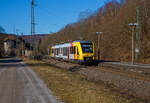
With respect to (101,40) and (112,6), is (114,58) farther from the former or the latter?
(112,6)

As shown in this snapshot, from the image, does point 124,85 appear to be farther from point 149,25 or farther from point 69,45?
point 149,25

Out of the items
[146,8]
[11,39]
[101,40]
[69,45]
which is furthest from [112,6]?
[11,39]

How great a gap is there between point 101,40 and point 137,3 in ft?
39.0

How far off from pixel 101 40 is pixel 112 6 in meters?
34.4

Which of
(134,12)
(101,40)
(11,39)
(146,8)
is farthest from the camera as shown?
(11,39)

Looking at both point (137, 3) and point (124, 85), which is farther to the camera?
point (137, 3)

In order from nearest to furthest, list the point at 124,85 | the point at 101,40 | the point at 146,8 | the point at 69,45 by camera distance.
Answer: the point at 124,85 → the point at 69,45 → the point at 146,8 → the point at 101,40

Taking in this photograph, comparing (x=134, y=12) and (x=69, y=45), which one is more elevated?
(x=134, y=12)

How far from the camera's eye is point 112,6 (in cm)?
8362

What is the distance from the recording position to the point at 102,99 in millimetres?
8555

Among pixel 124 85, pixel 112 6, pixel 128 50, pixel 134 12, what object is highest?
pixel 112 6

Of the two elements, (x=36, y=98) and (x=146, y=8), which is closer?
(x=36, y=98)

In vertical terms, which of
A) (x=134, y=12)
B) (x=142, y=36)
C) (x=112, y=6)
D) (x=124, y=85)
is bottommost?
(x=124, y=85)

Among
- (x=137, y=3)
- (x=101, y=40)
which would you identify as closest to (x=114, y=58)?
(x=101, y=40)
